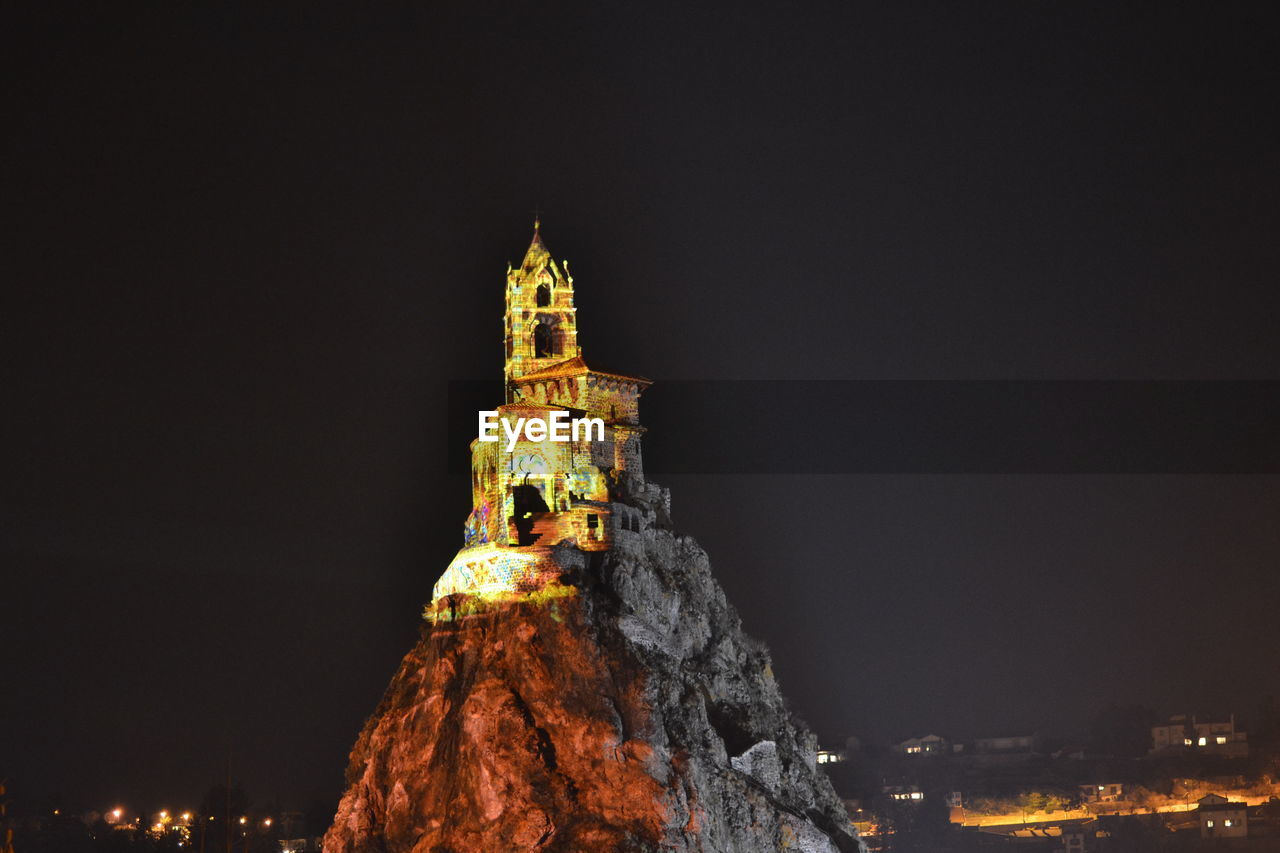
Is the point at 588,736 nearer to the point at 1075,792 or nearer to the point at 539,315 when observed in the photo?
the point at 539,315

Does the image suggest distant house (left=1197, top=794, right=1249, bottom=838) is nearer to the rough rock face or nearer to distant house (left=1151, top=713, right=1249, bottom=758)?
distant house (left=1151, top=713, right=1249, bottom=758)

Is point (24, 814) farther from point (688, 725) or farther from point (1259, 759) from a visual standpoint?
point (1259, 759)

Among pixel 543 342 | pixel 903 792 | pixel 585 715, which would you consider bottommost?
pixel 585 715

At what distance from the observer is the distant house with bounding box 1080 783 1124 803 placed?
6777 inches

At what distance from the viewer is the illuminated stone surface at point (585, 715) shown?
78125 millimetres

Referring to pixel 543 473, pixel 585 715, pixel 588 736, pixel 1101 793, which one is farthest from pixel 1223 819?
pixel 588 736

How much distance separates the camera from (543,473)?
8906 cm

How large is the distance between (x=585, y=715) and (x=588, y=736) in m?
1.16

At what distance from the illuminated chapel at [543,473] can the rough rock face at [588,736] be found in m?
1.23

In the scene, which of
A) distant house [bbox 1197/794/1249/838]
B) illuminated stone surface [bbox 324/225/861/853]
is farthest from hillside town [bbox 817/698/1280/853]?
illuminated stone surface [bbox 324/225/861/853]

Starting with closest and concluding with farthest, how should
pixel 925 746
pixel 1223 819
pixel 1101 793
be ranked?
pixel 1223 819, pixel 1101 793, pixel 925 746

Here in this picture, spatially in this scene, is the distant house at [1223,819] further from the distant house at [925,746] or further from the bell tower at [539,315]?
the bell tower at [539,315]

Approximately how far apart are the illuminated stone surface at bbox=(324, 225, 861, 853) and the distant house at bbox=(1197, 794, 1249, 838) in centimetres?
7967

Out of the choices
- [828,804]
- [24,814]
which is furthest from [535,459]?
[24,814]
